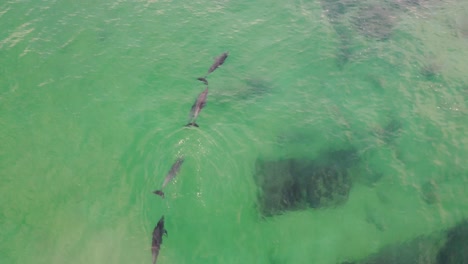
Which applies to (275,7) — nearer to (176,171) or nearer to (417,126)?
(417,126)

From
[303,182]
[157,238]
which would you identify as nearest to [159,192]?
[157,238]

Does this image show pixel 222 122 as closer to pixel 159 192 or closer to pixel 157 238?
pixel 159 192

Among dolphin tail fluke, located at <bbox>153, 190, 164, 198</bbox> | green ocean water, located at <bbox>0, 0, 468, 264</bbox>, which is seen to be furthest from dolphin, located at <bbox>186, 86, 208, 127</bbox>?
dolphin tail fluke, located at <bbox>153, 190, 164, 198</bbox>

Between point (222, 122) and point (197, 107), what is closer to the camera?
point (222, 122)

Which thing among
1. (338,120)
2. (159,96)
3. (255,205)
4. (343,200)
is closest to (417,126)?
(338,120)

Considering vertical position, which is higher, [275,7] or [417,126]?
[275,7]

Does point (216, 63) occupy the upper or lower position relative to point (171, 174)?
upper
